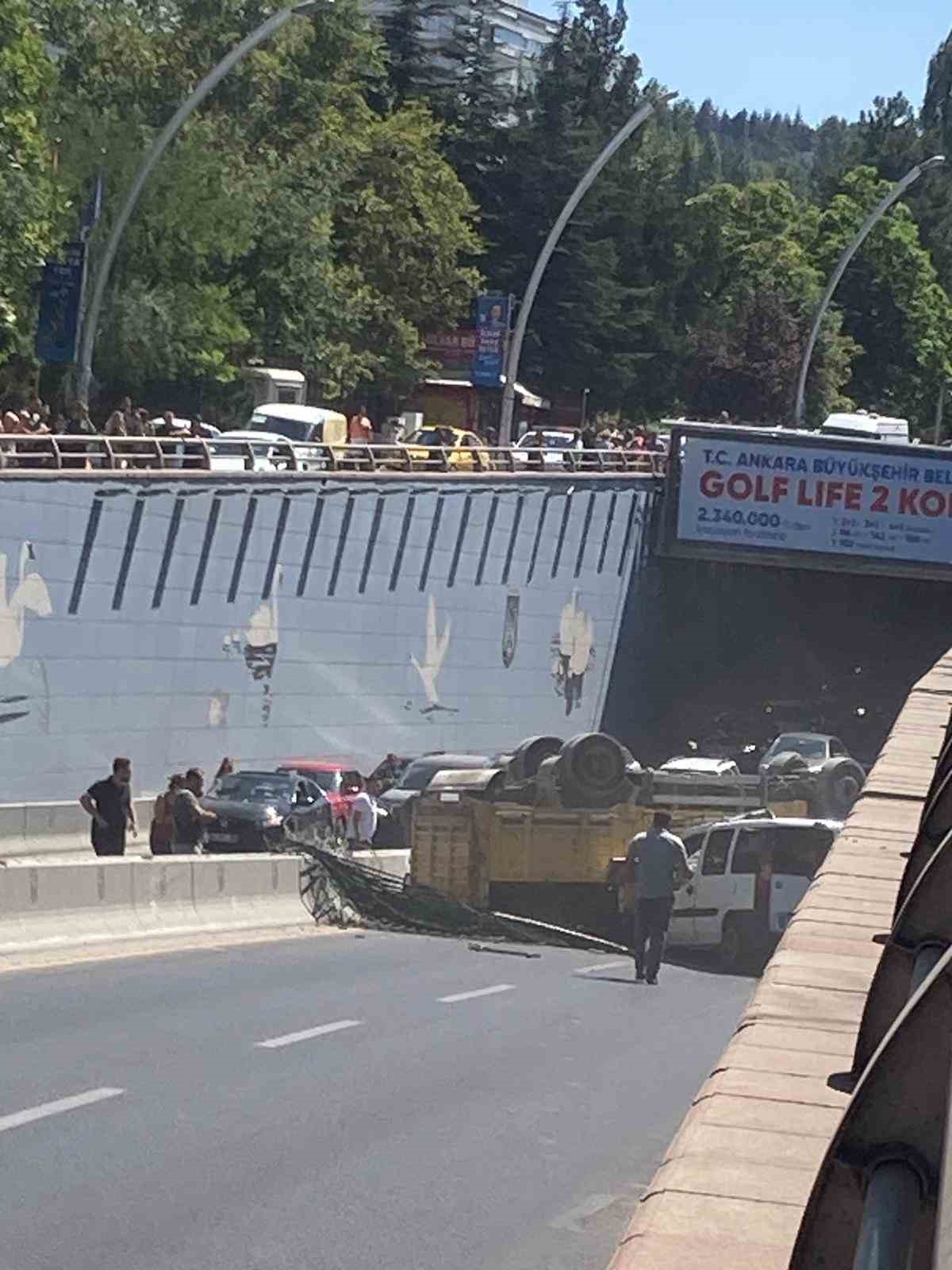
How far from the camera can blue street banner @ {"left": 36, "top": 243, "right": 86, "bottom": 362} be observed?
107ft

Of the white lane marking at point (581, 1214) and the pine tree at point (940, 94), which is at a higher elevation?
the pine tree at point (940, 94)

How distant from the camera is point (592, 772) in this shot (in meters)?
36.5

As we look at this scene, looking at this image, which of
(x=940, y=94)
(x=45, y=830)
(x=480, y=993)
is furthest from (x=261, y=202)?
(x=940, y=94)

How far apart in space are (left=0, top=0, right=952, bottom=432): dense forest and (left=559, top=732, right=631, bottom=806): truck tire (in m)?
14.4

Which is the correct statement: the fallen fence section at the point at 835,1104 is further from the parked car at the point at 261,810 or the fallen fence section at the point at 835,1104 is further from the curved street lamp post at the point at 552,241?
the curved street lamp post at the point at 552,241

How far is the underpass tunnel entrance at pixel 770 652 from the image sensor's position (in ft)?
193

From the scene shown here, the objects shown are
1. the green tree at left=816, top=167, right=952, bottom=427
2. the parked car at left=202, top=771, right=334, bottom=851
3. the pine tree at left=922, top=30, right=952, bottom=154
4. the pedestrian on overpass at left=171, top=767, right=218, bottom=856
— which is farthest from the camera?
the pine tree at left=922, top=30, right=952, bottom=154

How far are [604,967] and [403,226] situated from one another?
53274 millimetres

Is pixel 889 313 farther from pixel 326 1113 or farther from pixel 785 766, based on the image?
pixel 326 1113

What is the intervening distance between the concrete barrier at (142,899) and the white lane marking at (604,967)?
3.29 meters

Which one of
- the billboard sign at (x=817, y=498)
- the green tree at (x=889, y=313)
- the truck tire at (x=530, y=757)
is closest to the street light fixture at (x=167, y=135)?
the truck tire at (x=530, y=757)

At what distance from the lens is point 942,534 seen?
57.8 m

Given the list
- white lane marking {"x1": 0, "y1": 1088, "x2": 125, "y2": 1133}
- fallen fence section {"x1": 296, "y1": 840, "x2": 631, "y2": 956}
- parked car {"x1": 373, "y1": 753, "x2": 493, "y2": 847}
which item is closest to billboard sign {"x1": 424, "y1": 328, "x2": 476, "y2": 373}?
parked car {"x1": 373, "y1": 753, "x2": 493, "y2": 847}

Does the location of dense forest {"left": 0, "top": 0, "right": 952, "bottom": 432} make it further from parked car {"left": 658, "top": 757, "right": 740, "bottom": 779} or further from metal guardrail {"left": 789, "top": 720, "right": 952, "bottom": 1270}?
metal guardrail {"left": 789, "top": 720, "right": 952, "bottom": 1270}
